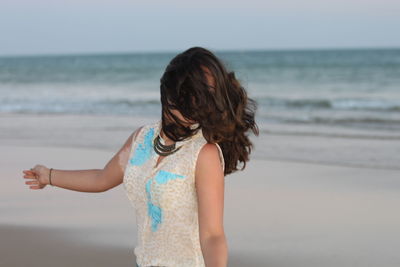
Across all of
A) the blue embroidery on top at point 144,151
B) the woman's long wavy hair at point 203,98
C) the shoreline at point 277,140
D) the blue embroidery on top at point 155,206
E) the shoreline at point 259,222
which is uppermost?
the woman's long wavy hair at point 203,98

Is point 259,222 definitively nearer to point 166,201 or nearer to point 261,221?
point 261,221

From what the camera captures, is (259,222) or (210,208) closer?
(210,208)

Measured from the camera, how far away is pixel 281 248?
5863 millimetres

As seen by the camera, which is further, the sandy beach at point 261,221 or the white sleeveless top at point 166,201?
the sandy beach at point 261,221

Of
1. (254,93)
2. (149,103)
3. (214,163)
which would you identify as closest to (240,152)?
(214,163)

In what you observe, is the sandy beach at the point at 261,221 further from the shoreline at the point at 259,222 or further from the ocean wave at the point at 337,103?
the ocean wave at the point at 337,103

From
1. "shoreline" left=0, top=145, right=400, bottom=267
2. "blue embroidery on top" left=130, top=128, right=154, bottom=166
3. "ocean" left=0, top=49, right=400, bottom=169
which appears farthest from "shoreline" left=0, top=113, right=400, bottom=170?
"blue embroidery on top" left=130, top=128, right=154, bottom=166

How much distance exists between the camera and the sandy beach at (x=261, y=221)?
576 centimetres

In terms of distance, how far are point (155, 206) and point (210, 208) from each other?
0.67 feet

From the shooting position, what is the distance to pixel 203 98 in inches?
92.7

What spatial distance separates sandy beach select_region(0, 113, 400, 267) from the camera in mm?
5758

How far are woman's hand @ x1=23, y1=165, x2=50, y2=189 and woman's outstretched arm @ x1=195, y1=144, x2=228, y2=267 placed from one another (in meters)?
0.83

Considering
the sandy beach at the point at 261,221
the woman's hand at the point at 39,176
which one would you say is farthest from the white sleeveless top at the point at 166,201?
the sandy beach at the point at 261,221

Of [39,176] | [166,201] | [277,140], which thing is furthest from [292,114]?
[166,201]
